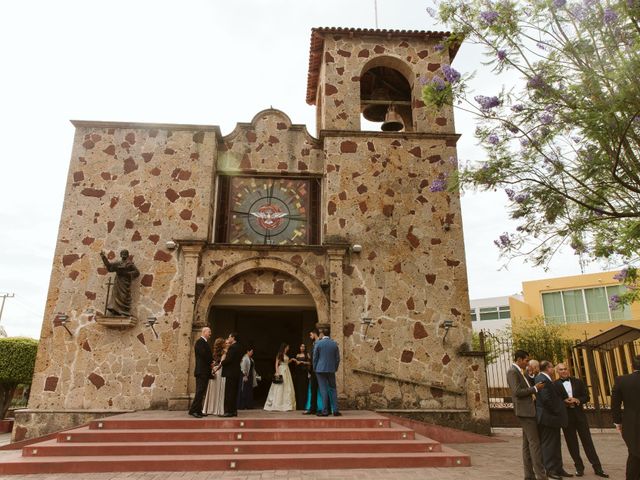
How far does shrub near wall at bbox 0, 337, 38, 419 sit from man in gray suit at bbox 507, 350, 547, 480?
13.6m

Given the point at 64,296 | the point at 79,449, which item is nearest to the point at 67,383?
the point at 64,296

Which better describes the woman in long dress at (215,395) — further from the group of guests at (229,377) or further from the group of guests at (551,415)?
the group of guests at (551,415)

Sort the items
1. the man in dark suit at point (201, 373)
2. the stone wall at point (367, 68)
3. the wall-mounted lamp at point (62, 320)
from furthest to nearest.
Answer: the stone wall at point (367, 68) → the wall-mounted lamp at point (62, 320) → the man in dark suit at point (201, 373)

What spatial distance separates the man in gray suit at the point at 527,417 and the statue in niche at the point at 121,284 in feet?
26.6

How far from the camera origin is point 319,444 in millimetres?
7289

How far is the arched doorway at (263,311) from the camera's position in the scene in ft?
36.5

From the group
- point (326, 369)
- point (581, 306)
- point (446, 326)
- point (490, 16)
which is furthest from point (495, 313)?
point (490, 16)

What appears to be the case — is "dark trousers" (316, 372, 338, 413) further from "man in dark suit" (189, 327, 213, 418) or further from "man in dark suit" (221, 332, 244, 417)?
"man in dark suit" (189, 327, 213, 418)

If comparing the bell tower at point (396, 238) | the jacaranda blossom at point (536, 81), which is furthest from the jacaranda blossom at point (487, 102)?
the bell tower at point (396, 238)

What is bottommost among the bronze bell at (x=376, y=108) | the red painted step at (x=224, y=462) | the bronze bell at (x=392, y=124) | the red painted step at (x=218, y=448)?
the red painted step at (x=224, y=462)

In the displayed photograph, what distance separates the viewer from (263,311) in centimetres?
1388

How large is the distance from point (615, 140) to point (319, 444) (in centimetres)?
631

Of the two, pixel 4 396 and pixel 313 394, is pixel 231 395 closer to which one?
pixel 313 394

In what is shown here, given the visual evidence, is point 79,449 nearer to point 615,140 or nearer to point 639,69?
point 615,140
